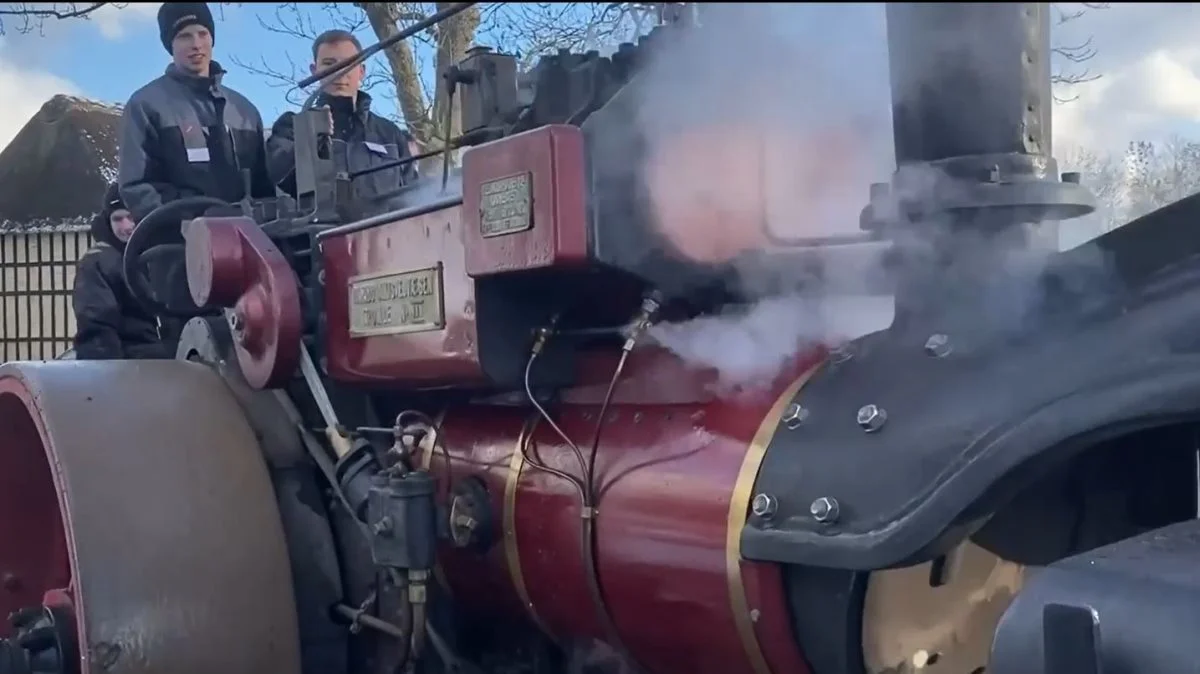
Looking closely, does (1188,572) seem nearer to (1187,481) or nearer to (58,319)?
(1187,481)

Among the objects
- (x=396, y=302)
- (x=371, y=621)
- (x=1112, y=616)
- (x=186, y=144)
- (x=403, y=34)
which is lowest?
(x=371, y=621)

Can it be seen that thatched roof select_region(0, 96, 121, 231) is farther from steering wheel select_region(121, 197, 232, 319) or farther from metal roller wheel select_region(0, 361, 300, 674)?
metal roller wheel select_region(0, 361, 300, 674)

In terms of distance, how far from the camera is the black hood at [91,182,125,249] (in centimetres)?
362

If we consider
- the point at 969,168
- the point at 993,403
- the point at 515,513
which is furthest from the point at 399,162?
the point at 993,403

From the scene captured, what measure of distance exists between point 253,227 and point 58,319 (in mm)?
4461

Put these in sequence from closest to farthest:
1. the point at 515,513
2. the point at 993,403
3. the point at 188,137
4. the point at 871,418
Result: the point at 993,403 → the point at 871,418 → the point at 515,513 → the point at 188,137

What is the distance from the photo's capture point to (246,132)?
3324mm

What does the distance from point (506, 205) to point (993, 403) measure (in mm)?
632

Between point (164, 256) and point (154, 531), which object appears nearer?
point (154, 531)

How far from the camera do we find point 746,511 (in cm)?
146

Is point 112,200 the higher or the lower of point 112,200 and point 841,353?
the higher

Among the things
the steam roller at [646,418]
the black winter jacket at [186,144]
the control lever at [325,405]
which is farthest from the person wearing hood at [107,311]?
the control lever at [325,405]

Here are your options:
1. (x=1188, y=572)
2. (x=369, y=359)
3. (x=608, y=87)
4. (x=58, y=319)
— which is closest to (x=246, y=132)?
(x=369, y=359)

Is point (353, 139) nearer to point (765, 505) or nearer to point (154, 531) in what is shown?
point (154, 531)
